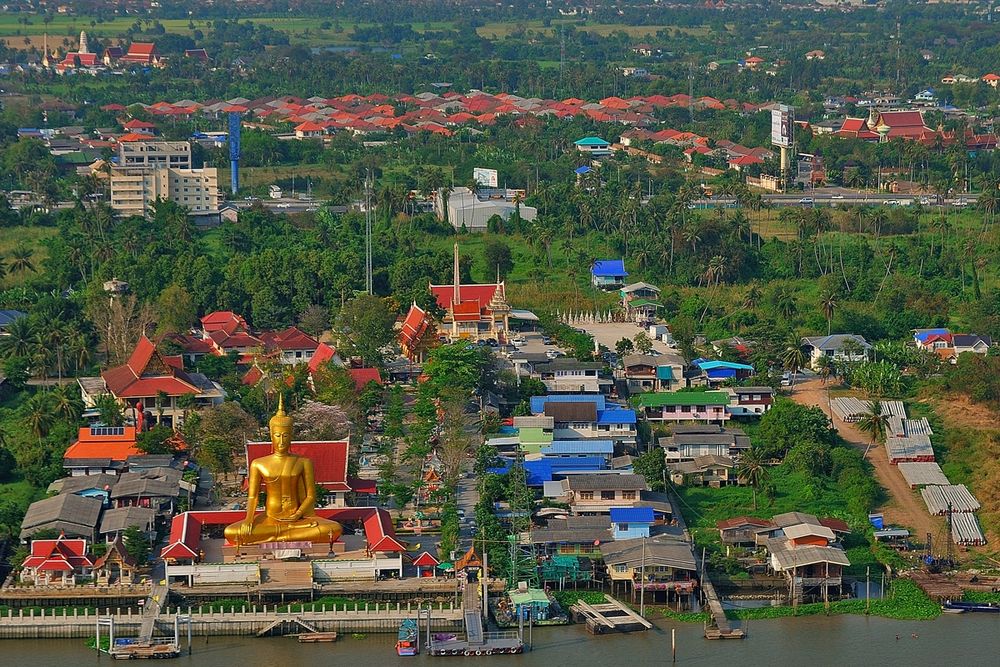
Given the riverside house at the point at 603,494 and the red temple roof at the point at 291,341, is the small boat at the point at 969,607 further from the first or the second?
the red temple roof at the point at 291,341

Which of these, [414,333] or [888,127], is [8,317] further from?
[888,127]

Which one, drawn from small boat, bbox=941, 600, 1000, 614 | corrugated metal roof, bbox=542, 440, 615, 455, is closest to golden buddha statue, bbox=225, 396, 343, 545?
corrugated metal roof, bbox=542, 440, 615, 455

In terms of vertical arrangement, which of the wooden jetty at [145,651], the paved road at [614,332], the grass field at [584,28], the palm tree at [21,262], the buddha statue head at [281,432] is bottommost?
the grass field at [584,28]

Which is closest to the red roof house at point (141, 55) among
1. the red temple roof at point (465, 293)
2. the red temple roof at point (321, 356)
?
the red temple roof at point (465, 293)

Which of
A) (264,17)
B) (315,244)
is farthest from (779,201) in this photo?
(264,17)

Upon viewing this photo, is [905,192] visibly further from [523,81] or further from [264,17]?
[264,17]

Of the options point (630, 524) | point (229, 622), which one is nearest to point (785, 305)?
point (630, 524)

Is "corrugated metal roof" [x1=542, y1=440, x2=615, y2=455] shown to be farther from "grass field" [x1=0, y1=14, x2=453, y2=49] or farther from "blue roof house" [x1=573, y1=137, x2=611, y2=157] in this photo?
"grass field" [x1=0, y1=14, x2=453, y2=49]
